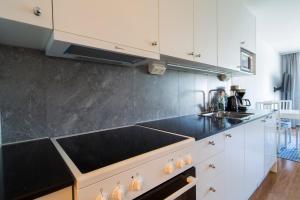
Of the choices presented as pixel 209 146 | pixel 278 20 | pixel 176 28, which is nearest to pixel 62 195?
pixel 209 146

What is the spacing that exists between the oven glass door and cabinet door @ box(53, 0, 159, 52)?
72 cm

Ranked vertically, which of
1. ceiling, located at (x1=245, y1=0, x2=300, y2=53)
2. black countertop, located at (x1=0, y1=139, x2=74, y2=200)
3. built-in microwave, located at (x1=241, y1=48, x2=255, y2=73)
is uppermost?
ceiling, located at (x1=245, y1=0, x2=300, y2=53)

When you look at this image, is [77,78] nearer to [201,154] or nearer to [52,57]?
[52,57]

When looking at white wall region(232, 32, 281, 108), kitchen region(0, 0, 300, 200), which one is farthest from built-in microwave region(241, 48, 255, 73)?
kitchen region(0, 0, 300, 200)

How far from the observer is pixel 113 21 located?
840 mm

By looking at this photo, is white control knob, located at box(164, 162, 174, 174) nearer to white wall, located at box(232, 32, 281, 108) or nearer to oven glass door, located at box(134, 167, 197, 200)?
oven glass door, located at box(134, 167, 197, 200)

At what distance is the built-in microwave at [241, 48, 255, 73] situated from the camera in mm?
2098

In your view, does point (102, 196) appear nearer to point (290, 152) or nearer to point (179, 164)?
point (179, 164)

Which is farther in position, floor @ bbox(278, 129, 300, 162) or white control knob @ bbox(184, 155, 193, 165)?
floor @ bbox(278, 129, 300, 162)

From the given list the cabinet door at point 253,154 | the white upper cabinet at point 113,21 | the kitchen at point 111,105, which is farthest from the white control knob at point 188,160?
the cabinet door at point 253,154

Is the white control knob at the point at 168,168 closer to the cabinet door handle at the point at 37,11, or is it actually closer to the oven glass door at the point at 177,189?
the oven glass door at the point at 177,189

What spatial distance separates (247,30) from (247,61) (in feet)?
1.28

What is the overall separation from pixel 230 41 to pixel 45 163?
1.92m

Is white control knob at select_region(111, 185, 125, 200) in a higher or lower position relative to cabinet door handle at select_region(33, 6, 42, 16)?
lower
